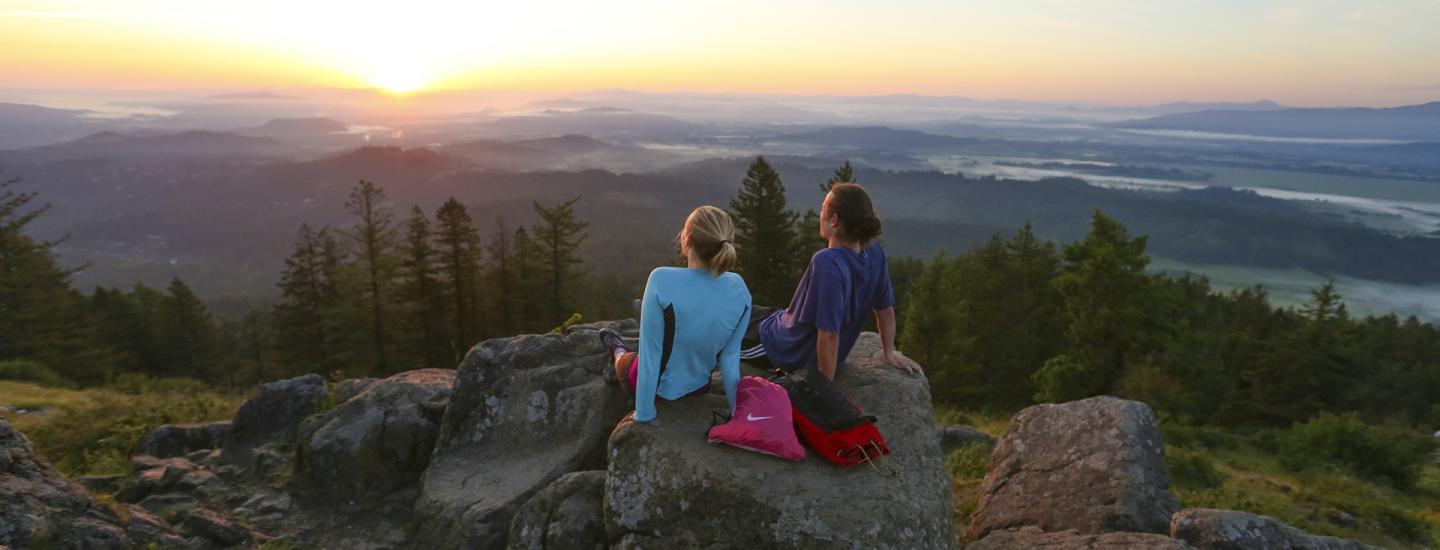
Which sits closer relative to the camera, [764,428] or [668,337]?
[764,428]

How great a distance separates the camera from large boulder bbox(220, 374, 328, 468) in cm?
988

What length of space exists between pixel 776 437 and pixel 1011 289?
39164 mm

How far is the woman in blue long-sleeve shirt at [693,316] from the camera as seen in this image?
5.74m

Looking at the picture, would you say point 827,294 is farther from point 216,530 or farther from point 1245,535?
point 216,530

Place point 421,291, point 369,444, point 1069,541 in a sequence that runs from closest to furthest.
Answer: point 1069,541 < point 369,444 < point 421,291

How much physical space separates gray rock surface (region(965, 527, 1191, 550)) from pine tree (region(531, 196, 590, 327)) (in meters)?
31.5

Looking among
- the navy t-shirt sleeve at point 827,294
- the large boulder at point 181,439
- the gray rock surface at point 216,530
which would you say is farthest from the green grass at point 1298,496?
the large boulder at point 181,439

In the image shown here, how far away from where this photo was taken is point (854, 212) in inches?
248

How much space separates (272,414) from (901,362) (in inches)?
396

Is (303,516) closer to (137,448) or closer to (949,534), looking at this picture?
(137,448)

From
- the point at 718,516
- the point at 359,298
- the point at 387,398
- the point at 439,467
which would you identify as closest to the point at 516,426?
the point at 439,467

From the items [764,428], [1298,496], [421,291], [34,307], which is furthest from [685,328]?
[34,307]

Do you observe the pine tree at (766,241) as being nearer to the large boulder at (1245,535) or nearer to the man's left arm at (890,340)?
the man's left arm at (890,340)

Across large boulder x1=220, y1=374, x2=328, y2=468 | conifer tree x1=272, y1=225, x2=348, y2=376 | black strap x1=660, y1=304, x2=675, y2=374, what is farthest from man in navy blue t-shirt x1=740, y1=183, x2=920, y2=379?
conifer tree x1=272, y1=225, x2=348, y2=376
